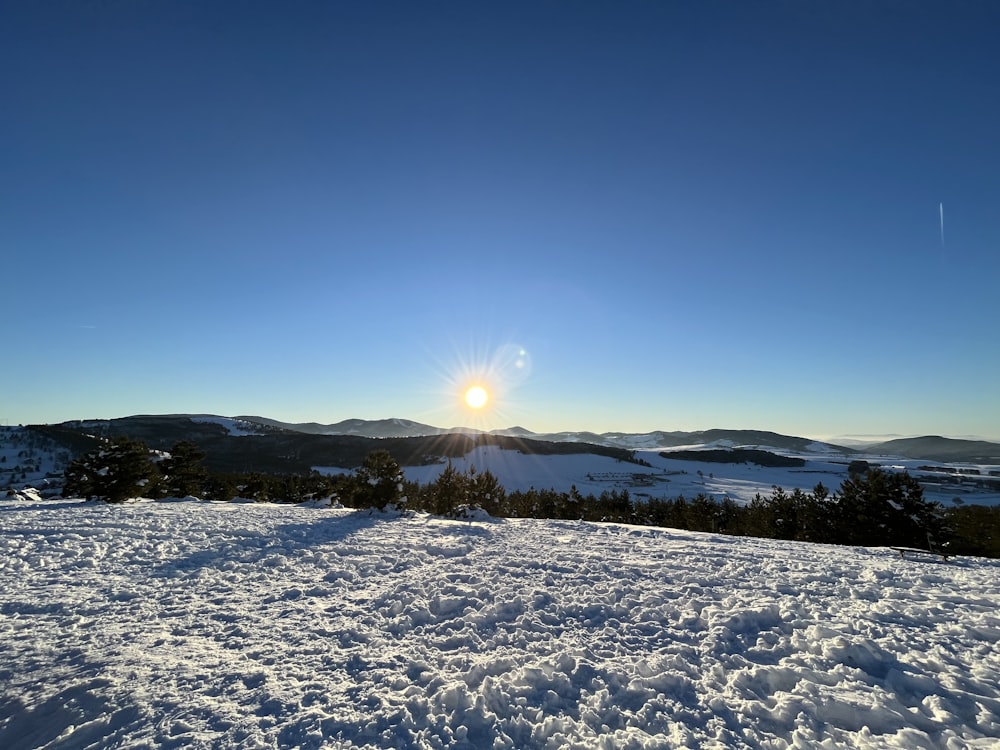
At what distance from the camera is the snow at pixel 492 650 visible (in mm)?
4957

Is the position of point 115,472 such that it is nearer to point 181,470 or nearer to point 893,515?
point 181,470

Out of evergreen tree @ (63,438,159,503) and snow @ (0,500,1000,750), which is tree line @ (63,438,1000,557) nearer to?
evergreen tree @ (63,438,159,503)

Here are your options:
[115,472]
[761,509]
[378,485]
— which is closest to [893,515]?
[761,509]

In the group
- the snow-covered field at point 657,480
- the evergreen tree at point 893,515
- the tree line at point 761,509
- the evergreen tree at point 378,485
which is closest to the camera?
the evergreen tree at point 893,515

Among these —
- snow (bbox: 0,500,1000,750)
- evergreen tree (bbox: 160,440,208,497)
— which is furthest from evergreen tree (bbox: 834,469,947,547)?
evergreen tree (bbox: 160,440,208,497)

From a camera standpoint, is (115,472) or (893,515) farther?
(115,472)

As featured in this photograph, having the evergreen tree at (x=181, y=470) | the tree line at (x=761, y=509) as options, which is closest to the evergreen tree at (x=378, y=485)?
the tree line at (x=761, y=509)

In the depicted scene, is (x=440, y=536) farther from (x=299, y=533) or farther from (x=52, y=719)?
(x=52, y=719)

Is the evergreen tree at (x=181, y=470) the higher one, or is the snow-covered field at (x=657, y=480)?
the evergreen tree at (x=181, y=470)

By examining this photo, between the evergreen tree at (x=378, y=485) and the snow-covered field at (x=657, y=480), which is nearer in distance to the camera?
the evergreen tree at (x=378, y=485)

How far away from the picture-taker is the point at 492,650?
694 cm

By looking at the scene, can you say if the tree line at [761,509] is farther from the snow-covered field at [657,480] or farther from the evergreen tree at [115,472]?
the snow-covered field at [657,480]

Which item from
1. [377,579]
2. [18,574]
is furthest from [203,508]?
[377,579]

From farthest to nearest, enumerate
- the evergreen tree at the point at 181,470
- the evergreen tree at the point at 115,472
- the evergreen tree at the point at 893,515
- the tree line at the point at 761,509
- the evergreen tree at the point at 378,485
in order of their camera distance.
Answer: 1. the evergreen tree at the point at 181,470
2. the evergreen tree at the point at 115,472
3. the evergreen tree at the point at 378,485
4. the tree line at the point at 761,509
5. the evergreen tree at the point at 893,515
